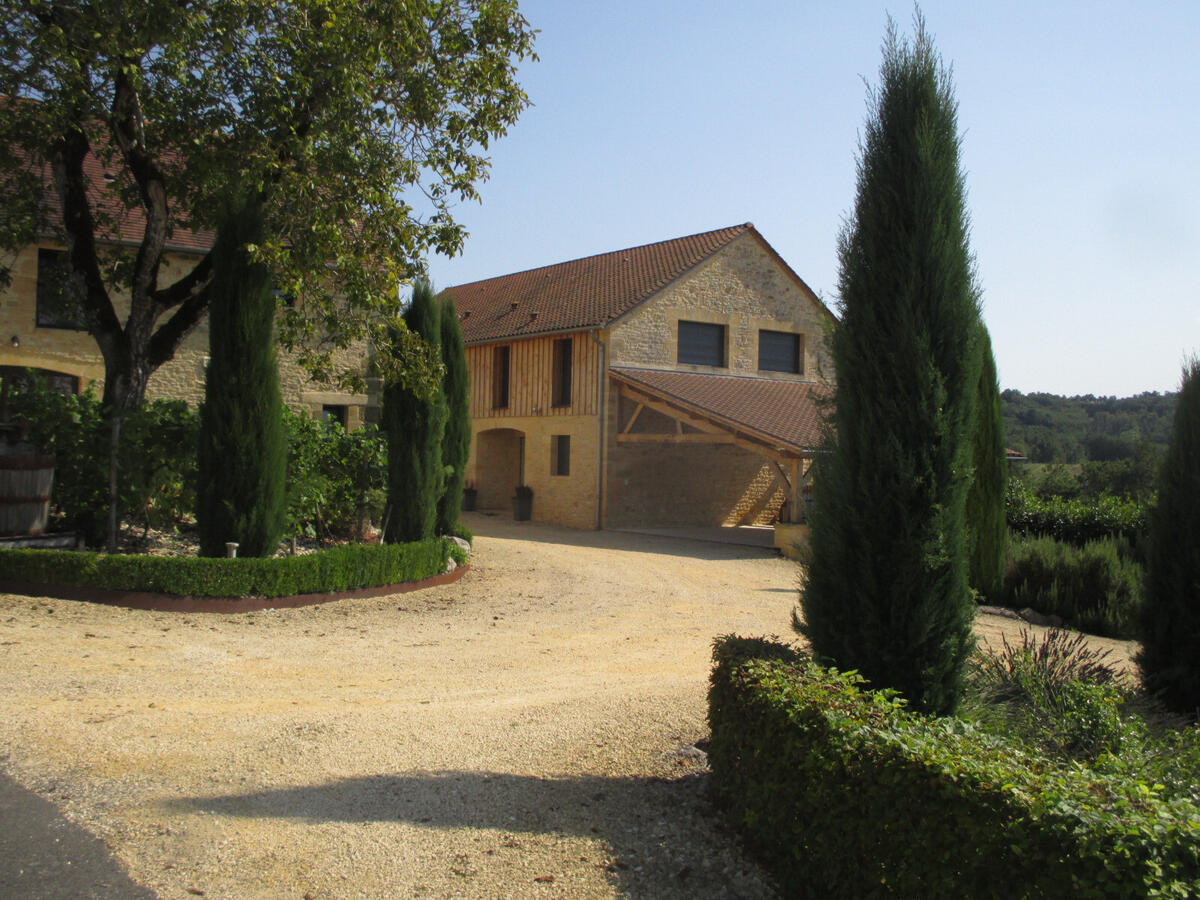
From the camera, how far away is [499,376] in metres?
25.6

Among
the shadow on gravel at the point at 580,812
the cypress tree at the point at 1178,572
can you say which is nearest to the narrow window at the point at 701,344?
the cypress tree at the point at 1178,572

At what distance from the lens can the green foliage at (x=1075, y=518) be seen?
1377 centimetres

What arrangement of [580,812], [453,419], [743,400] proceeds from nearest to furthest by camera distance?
[580,812]
[453,419]
[743,400]

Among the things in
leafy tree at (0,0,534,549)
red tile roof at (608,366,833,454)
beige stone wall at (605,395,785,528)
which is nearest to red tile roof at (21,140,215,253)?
leafy tree at (0,0,534,549)

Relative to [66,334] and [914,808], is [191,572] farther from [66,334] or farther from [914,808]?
[66,334]

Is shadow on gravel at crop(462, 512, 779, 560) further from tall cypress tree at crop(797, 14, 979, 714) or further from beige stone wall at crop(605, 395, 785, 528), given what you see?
tall cypress tree at crop(797, 14, 979, 714)

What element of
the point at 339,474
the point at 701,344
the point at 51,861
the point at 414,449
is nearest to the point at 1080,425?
the point at 701,344

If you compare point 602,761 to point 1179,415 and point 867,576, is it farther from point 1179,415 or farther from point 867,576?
point 1179,415

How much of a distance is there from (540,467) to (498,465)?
345cm

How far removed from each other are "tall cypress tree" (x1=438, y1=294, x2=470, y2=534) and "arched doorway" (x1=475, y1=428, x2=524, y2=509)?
1007 cm

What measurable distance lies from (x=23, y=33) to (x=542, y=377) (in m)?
14.7

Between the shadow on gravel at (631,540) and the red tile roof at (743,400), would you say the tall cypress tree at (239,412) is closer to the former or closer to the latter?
the shadow on gravel at (631,540)

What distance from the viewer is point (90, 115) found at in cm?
1083

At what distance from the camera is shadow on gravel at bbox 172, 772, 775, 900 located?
152 inches
